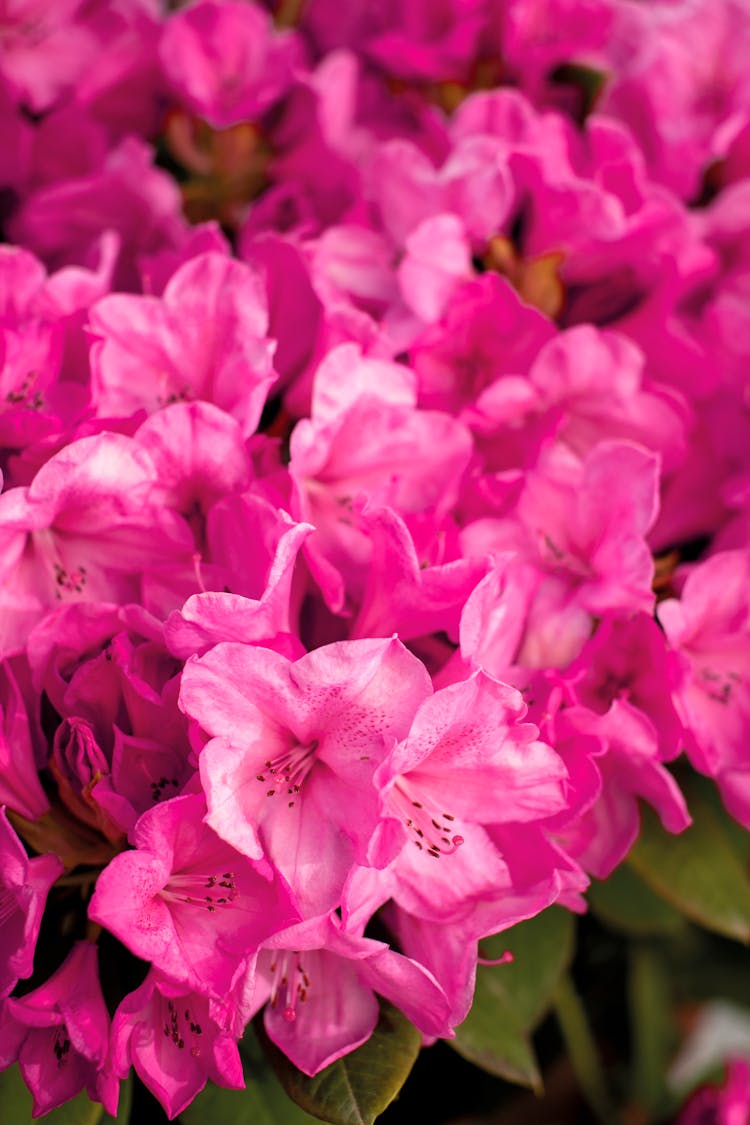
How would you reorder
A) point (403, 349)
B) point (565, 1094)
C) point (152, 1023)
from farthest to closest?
point (565, 1094) < point (403, 349) < point (152, 1023)

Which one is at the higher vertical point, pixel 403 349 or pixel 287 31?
pixel 287 31

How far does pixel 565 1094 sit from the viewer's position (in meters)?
1.25

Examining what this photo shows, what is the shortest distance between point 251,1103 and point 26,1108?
12 cm

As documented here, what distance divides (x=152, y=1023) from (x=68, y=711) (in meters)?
0.15

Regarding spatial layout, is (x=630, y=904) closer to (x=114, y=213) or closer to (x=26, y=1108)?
(x=26, y=1108)

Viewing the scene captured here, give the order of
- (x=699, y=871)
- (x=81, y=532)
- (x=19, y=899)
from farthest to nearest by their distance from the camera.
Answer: (x=699, y=871), (x=81, y=532), (x=19, y=899)

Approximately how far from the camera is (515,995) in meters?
0.82

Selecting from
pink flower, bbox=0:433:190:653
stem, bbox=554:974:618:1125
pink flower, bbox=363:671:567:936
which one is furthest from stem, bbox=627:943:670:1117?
pink flower, bbox=0:433:190:653

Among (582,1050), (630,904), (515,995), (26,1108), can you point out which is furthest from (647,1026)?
(26,1108)

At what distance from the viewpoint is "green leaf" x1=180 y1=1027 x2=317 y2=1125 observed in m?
0.68

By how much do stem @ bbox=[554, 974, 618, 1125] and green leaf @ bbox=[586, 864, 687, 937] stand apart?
76 millimetres

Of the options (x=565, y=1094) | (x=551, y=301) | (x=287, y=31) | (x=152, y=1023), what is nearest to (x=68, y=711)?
(x=152, y=1023)

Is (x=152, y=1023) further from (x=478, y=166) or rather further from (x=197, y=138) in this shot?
(x=197, y=138)

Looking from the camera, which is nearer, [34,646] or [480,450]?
[34,646]
